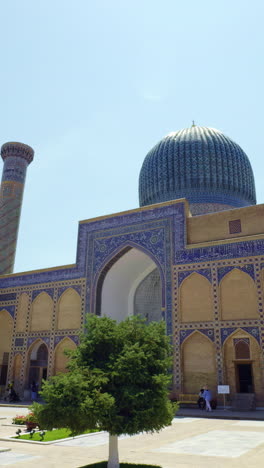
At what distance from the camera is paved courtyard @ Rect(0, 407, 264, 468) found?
5.63 meters

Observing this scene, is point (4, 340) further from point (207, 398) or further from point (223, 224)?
point (223, 224)

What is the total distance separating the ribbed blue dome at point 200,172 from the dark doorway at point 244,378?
882cm

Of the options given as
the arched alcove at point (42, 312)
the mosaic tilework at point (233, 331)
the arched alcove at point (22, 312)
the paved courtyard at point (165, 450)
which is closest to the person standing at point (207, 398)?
the mosaic tilework at point (233, 331)

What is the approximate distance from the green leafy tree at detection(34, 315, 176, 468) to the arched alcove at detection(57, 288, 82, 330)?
38.0ft

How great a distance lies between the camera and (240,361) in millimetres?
13305

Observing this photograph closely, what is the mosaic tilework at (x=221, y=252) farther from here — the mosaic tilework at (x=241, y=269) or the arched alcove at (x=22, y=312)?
the arched alcove at (x=22, y=312)

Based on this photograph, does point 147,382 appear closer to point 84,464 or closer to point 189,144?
point 84,464

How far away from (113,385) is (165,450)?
7.11 ft

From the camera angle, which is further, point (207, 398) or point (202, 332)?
point (202, 332)

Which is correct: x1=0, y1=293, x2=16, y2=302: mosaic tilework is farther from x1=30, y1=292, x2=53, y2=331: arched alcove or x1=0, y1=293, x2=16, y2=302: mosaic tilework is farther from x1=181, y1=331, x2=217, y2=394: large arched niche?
x1=181, y1=331, x2=217, y2=394: large arched niche

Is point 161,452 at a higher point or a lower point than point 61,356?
lower

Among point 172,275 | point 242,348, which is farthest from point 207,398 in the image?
point 172,275

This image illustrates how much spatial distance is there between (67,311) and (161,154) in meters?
10.2

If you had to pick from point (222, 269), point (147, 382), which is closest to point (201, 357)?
point (222, 269)
